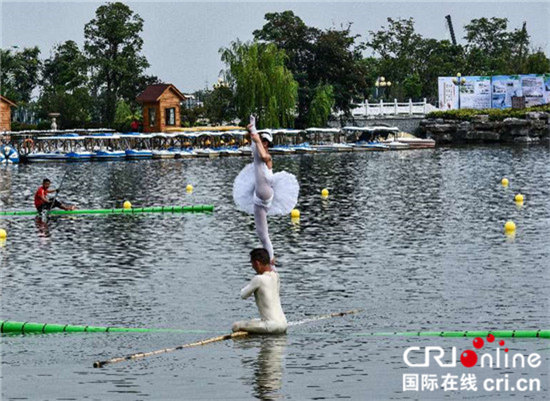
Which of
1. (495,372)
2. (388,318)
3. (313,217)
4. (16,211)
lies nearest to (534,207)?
(313,217)

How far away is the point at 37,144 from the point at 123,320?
258 feet

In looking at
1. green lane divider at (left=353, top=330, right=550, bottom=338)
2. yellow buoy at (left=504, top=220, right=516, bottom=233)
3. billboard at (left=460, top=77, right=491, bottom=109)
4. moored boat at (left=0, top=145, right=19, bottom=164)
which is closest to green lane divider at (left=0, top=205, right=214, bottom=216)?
yellow buoy at (left=504, top=220, right=516, bottom=233)

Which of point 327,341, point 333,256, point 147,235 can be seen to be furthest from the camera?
point 147,235

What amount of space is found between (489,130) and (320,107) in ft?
72.0

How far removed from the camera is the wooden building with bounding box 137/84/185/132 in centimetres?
11225

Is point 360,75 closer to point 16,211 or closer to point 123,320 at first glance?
point 16,211

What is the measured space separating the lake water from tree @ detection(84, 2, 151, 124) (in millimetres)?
72852

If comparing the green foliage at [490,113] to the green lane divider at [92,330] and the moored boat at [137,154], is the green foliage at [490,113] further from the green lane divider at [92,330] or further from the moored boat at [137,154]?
the green lane divider at [92,330]

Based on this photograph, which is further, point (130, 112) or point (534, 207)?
point (130, 112)

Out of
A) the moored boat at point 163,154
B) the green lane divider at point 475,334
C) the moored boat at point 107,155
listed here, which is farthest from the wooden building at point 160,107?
the green lane divider at point 475,334

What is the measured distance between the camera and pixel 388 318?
2439 cm

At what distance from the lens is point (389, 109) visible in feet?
443

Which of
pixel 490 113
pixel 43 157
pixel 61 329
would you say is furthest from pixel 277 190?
pixel 490 113

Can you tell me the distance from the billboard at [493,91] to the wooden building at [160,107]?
3633cm
